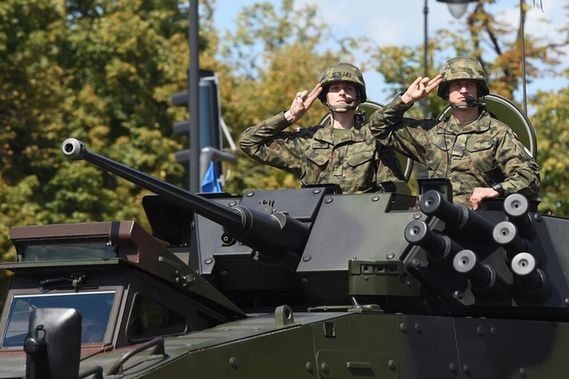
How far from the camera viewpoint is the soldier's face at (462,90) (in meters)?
11.4

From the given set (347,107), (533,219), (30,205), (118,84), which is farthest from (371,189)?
(118,84)

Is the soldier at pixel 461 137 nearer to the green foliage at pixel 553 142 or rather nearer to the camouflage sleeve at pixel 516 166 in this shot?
the camouflage sleeve at pixel 516 166

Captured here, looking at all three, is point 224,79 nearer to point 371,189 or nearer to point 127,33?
point 127,33

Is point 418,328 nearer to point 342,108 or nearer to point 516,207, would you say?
point 516,207

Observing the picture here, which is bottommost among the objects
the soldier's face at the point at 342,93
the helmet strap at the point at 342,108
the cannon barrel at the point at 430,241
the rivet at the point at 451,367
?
the rivet at the point at 451,367

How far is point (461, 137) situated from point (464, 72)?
48 centimetres

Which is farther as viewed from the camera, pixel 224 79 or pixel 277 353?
pixel 224 79

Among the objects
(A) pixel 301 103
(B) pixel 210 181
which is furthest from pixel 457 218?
(B) pixel 210 181

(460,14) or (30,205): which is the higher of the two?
(460,14)

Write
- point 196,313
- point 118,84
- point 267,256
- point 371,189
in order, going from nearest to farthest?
point 196,313 → point 267,256 → point 371,189 → point 118,84

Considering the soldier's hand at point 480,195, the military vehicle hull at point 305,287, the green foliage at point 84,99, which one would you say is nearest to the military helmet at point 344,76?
the military vehicle hull at point 305,287

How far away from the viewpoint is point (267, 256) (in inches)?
412

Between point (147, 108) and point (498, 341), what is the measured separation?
110 feet

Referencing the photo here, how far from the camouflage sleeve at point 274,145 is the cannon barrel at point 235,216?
1.35m
